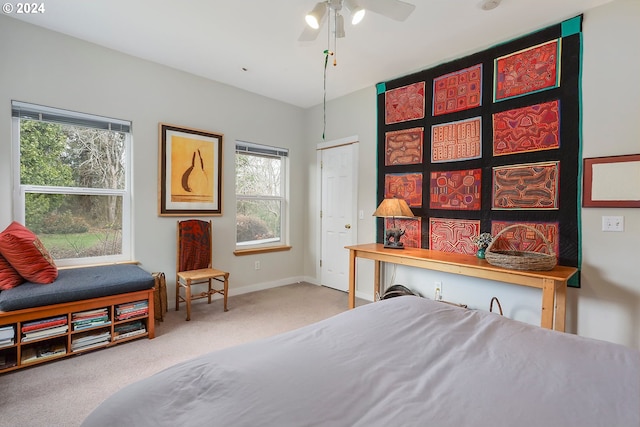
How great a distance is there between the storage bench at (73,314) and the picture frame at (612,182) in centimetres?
360

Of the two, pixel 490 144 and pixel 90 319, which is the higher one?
pixel 490 144

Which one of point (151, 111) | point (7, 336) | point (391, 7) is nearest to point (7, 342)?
point (7, 336)

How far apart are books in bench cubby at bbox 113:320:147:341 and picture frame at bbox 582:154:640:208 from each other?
12.3 ft

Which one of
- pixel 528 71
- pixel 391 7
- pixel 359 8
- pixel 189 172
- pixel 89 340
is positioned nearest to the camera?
pixel 359 8

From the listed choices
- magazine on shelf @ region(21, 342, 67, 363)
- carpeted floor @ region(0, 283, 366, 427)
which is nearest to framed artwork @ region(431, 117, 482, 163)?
carpeted floor @ region(0, 283, 366, 427)

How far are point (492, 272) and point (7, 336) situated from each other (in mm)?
3436

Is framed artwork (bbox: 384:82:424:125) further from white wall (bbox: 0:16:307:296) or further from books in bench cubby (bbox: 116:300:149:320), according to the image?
books in bench cubby (bbox: 116:300:149:320)

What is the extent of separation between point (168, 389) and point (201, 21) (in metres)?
2.69

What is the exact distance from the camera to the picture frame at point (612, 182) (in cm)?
210

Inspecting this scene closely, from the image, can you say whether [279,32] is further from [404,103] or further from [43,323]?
[43,323]

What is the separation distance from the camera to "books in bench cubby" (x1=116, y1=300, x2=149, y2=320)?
249 cm

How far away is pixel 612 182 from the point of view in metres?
2.17

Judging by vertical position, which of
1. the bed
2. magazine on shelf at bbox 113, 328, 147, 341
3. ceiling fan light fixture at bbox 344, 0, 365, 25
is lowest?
magazine on shelf at bbox 113, 328, 147, 341

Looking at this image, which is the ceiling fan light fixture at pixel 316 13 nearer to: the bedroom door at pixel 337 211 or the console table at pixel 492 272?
the console table at pixel 492 272
